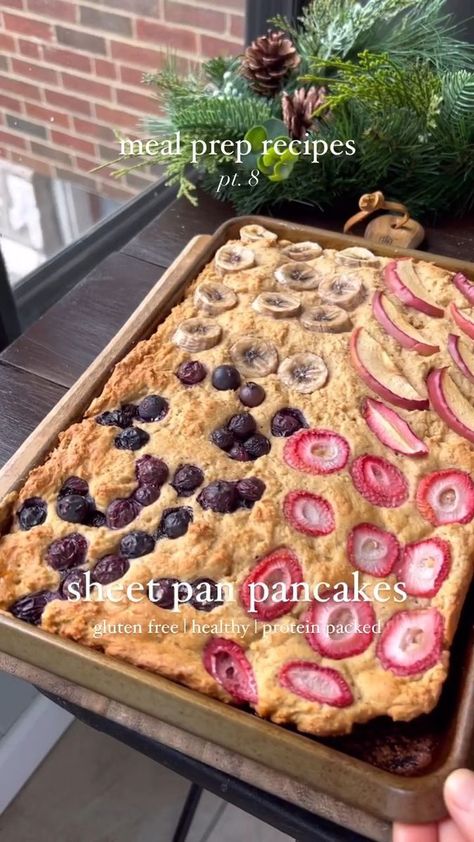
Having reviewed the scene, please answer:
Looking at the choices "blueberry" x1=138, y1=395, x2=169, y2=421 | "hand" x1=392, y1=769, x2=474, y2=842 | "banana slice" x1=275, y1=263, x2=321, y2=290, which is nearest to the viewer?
"hand" x1=392, y1=769, x2=474, y2=842

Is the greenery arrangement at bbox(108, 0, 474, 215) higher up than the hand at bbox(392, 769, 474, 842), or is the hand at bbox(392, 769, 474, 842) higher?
the greenery arrangement at bbox(108, 0, 474, 215)

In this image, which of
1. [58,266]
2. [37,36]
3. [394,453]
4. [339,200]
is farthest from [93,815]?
[37,36]

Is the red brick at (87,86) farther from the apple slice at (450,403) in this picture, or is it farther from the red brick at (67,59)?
the apple slice at (450,403)

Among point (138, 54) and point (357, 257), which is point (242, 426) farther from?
point (138, 54)

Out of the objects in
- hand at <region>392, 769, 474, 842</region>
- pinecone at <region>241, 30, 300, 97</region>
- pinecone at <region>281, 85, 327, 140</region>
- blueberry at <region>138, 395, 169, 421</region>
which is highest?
pinecone at <region>241, 30, 300, 97</region>

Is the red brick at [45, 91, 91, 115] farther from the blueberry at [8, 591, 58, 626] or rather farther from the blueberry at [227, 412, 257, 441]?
the blueberry at [8, 591, 58, 626]

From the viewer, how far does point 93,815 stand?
1792 millimetres

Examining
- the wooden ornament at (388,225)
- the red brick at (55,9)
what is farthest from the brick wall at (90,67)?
the wooden ornament at (388,225)

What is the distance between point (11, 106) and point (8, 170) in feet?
0.61

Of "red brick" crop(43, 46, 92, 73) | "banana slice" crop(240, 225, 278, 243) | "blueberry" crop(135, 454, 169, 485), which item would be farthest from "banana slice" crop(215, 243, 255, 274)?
"red brick" crop(43, 46, 92, 73)

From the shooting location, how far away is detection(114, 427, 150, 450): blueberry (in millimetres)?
1138

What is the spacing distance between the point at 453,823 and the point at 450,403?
0.61 metres

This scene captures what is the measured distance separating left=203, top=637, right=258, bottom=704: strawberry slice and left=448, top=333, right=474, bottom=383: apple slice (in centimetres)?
60

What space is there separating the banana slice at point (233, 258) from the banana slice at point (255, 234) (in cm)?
3
